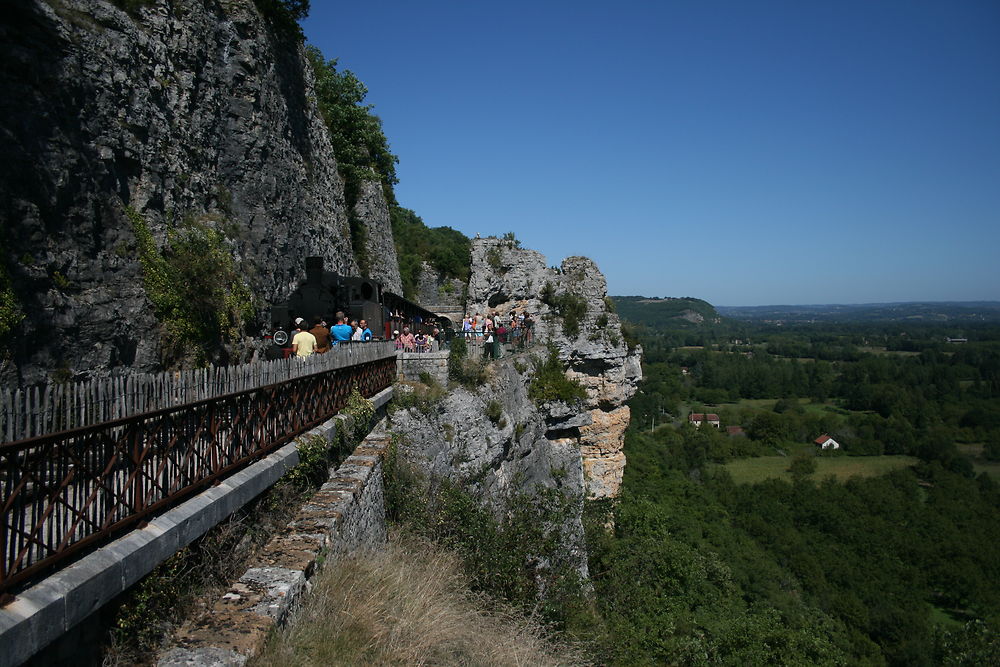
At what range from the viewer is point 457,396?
497 inches

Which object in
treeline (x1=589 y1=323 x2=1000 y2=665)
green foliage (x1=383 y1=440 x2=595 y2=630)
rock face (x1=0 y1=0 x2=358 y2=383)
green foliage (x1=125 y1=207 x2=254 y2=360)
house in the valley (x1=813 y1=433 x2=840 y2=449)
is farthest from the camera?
house in the valley (x1=813 y1=433 x2=840 y2=449)

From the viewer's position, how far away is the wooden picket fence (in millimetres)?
3322

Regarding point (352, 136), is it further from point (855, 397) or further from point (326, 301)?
point (855, 397)

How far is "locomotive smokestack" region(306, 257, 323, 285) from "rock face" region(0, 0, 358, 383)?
1096 mm

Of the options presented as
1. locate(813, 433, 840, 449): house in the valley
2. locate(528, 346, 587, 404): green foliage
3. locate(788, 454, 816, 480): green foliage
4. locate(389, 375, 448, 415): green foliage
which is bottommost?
locate(813, 433, 840, 449): house in the valley

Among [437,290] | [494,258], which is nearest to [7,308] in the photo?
[494,258]

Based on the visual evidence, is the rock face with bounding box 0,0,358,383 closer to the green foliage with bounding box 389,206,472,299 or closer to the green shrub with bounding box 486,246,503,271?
the green shrub with bounding box 486,246,503,271

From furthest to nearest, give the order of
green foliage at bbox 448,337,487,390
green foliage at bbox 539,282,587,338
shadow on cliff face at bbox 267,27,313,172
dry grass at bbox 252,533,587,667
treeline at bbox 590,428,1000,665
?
green foliage at bbox 539,282,587,338, shadow on cliff face at bbox 267,27,313,172, treeline at bbox 590,428,1000,665, green foliage at bbox 448,337,487,390, dry grass at bbox 252,533,587,667

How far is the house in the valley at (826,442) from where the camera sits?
81306 mm

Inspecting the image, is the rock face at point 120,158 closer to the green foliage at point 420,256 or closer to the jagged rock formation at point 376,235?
the jagged rock formation at point 376,235

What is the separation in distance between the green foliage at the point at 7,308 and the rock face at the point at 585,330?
55.7ft

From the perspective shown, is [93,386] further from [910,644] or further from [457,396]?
[910,644]

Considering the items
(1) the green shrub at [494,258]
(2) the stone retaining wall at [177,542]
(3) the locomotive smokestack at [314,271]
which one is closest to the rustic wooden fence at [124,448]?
(2) the stone retaining wall at [177,542]

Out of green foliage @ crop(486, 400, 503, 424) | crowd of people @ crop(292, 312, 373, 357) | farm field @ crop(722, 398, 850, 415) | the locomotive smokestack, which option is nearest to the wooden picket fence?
crowd of people @ crop(292, 312, 373, 357)
